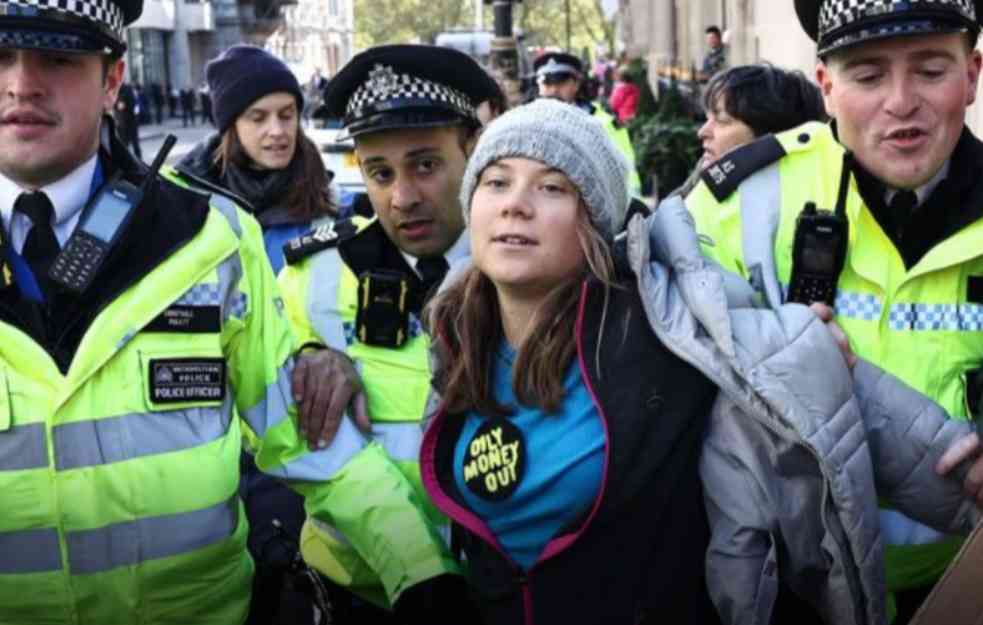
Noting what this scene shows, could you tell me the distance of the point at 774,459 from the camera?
2.39 meters

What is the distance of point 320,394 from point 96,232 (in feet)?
2.04

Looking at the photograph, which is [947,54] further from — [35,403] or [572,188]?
[35,403]

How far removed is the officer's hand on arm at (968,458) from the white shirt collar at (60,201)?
67.0 inches

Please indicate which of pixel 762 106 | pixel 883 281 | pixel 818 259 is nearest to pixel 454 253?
pixel 818 259

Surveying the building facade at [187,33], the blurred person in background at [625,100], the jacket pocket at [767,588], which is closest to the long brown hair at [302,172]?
the jacket pocket at [767,588]

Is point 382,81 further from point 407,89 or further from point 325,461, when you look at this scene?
point 325,461

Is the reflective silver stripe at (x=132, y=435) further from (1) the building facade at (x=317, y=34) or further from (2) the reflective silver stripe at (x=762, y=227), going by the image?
(1) the building facade at (x=317, y=34)

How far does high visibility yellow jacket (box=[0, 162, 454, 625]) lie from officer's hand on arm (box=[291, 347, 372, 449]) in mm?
104

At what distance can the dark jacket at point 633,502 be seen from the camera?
2.45 meters

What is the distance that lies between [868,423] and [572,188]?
689 mm

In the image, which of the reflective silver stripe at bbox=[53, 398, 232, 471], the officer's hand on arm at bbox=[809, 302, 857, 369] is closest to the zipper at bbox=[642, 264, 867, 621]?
the officer's hand on arm at bbox=[809, 302, 857, 369]

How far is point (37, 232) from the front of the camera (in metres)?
2.71

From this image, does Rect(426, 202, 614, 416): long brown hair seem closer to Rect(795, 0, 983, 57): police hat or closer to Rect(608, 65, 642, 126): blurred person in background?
Rect(795, 0, 983, 57): police hat

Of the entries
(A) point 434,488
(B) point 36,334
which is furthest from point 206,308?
(A) point 434,488
